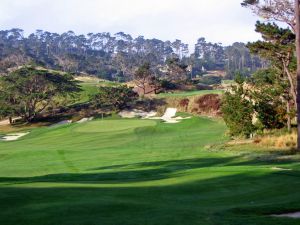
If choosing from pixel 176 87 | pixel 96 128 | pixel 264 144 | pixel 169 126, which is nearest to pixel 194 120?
pixel 169 126

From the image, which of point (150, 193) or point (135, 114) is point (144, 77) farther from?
point (150, 193)

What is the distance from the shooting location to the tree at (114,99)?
77500mm

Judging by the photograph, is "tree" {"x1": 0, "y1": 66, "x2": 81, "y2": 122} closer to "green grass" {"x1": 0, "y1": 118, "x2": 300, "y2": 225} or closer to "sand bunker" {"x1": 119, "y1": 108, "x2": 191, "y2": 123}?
"sand bunker" {"x1": 119, "y1": 108, "x2": 191, "y2": 123}

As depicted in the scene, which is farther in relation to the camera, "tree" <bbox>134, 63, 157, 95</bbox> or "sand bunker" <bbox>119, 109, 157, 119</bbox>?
"tree" <bbox>134, 63, 157, 95</bbox>

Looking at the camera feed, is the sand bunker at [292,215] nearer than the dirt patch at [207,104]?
Yes

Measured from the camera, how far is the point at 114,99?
77500 millimetres

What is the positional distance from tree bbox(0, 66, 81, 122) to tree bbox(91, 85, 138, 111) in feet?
22.5

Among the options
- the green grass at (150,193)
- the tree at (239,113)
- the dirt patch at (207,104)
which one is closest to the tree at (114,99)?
the dirt patch at (207,104)

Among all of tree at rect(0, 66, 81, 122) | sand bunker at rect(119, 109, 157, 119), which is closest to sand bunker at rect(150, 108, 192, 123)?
sand bunker at rect(119, 109, 157, 119)

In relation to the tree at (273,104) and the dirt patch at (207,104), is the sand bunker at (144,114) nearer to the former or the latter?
the dirt patch at (207,104)

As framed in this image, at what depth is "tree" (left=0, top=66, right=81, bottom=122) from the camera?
78.8 metres

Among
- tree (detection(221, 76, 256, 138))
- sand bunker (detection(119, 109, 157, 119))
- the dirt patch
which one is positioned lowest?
sand bunker (detection(119, 109, 157, 119))

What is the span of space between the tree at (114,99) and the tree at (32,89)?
22.5ft

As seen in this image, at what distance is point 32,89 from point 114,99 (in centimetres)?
1432
